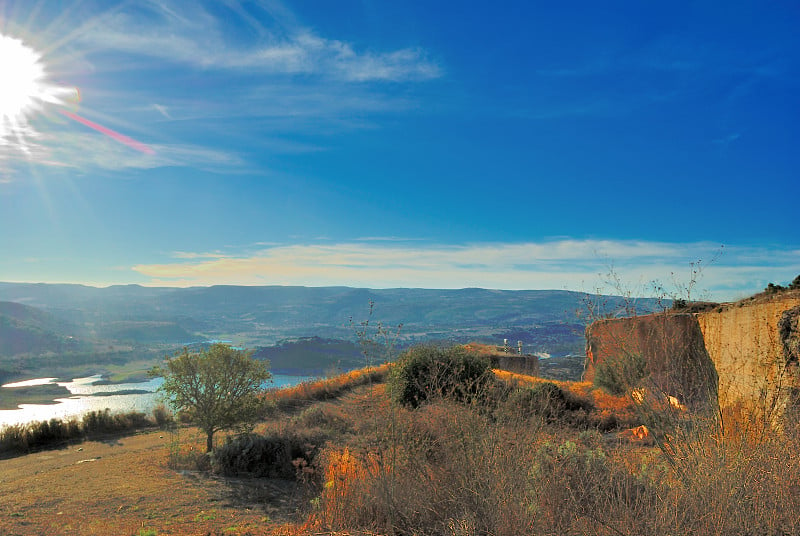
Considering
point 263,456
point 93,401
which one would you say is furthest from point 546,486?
point 93,401

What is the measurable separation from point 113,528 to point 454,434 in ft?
13.5

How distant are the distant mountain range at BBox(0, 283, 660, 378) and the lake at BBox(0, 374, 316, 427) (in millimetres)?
2665

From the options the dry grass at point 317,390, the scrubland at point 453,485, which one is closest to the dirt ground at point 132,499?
the scrubland at point 453,485

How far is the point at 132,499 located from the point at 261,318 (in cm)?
5052

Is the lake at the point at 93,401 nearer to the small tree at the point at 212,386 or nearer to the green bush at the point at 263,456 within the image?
the small tree at the point at 212,386

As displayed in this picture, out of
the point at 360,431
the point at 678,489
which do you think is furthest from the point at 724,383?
the point at 360,431

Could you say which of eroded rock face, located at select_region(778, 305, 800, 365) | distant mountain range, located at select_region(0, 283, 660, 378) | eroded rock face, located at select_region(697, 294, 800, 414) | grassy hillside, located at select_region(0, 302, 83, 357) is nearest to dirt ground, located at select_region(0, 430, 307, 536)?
distant mountain range, located at select_region(0, 283, 660, 378)

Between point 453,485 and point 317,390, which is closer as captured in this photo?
point 453,485

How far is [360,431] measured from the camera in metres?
8.25

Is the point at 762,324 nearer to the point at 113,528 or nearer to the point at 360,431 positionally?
the point at 360,431

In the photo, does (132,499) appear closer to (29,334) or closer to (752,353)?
(752,353)

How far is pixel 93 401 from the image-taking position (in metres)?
15.9

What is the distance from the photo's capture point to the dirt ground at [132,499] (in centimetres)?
558

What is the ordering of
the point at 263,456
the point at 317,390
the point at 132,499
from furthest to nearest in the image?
1. the point at 317,390
2. the point at 263,456
3. the point at 132,499
